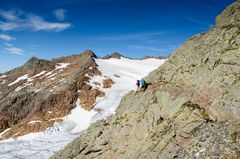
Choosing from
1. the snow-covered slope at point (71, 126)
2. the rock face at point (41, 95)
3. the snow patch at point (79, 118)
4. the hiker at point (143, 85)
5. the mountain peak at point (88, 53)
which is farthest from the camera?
the mountain peak at point (88, 53)

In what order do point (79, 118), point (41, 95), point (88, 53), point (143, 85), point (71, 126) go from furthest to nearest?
point (88, 53), point (41, 95), point (79, 118), point (71, 126), point (143, 85)

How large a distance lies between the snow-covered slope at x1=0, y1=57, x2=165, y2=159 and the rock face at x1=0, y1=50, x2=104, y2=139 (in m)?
2.01

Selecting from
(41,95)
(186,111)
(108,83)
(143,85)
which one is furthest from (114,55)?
(186,111)

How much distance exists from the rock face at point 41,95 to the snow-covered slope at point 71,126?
2.01 metres

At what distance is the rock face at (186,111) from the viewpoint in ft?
61.5

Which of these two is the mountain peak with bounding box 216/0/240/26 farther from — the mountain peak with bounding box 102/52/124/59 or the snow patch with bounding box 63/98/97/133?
the mountain peak with bounding box 102/52/124/59

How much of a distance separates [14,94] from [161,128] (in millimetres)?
59686

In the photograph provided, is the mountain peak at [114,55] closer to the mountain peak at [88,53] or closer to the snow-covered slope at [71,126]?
the mountain peak at [88,53]

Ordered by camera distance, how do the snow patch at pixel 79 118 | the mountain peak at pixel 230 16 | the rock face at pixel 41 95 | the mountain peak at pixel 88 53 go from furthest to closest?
the mountain peak at pixel 88 53, the rock face at pixel 41 95, the snow patch at pixel 79 118, the mountain peak at pixel 230 16

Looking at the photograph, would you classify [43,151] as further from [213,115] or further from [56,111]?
[213,115]

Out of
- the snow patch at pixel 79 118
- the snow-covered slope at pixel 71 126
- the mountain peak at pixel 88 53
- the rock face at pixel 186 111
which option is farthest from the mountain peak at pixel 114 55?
the rock face at pixel 186 111

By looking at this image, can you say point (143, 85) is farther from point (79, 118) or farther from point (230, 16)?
point (79, 118)

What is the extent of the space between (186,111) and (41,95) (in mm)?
54090

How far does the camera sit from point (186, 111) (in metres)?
21.7
